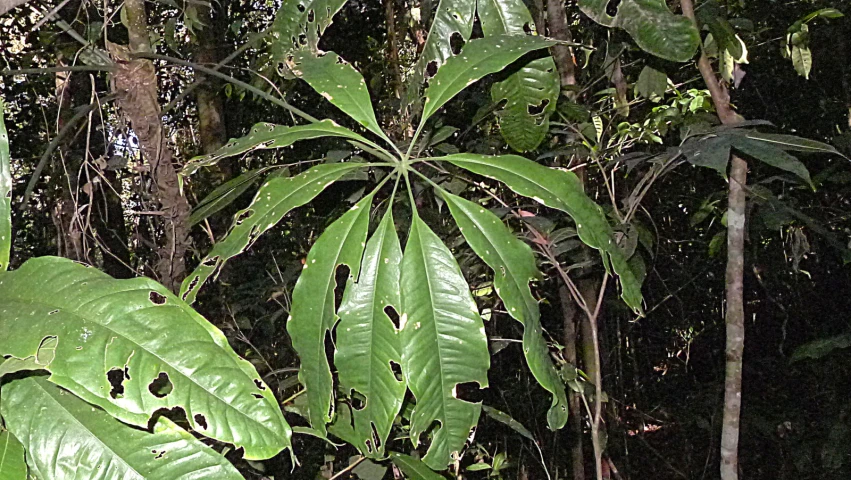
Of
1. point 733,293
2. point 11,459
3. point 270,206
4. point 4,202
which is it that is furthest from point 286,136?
point 733,293

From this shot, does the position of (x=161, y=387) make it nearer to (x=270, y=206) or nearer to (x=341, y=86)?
(x=270, y=206)

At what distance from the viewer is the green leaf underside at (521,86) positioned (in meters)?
0.90

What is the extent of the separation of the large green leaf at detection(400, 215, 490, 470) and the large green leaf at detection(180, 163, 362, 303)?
113mm

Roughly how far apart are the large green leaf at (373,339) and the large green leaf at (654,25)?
428 mm

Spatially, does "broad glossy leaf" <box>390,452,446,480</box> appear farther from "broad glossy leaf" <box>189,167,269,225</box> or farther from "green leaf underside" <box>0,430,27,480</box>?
"green leaf underside" <box>0,430,27,480</box>

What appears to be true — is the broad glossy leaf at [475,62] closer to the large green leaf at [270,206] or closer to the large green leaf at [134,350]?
the large green leaf at [270,206]

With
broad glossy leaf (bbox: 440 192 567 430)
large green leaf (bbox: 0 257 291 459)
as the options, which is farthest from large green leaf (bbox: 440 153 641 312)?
large green leaf (bbox: 0 257 291 459)

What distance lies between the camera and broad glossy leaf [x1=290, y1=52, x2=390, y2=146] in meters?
0.75

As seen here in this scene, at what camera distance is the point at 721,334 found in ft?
9.07

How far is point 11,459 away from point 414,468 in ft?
1.81

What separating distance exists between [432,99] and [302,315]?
286 millimetres

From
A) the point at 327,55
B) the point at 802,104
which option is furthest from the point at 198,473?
the point at 802,104

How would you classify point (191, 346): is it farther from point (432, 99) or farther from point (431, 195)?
point (431, 195)

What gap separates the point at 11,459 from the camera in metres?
0.50
